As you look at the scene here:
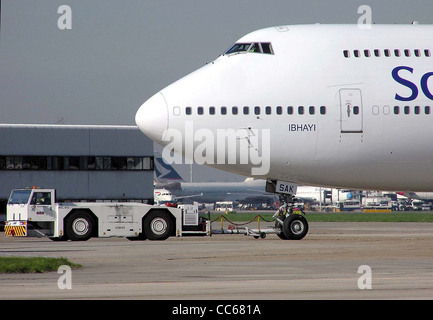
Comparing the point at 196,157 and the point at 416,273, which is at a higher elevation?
the point at 196,157

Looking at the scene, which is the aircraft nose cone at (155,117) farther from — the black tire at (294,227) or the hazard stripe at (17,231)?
the hazard stripe at (17,231)

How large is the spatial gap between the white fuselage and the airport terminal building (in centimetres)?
2966

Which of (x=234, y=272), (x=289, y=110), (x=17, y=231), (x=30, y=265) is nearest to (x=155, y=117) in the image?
(x=289, y=110)

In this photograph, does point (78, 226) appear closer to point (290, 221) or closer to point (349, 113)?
point (290, 221)

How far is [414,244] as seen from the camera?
33.9 m

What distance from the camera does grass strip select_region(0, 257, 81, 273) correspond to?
72.0ft

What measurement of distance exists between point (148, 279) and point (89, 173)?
44272 millimetres

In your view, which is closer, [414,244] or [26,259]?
[26,259]

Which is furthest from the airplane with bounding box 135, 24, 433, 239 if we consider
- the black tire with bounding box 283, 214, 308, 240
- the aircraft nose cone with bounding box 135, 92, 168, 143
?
the black tire with bounding box 283, 214, 308, 240

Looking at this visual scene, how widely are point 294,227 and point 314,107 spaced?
→ 5.14m

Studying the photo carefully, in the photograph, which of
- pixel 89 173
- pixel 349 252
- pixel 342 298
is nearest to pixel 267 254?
pixel 349 252

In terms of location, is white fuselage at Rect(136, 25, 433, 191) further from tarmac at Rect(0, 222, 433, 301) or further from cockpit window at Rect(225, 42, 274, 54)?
tarmac at Rect(0, 222, 433, 301)

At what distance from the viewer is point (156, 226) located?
1495 inches
